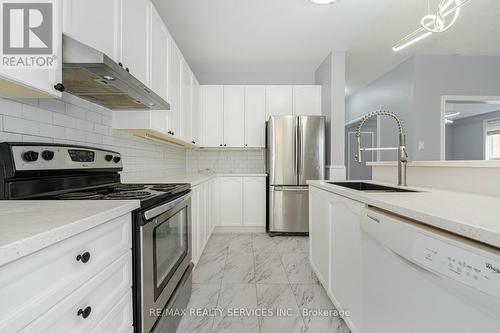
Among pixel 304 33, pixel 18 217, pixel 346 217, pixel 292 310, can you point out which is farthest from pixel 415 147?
pixel 18 217

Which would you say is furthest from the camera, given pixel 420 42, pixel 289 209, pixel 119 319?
pixel 289 209

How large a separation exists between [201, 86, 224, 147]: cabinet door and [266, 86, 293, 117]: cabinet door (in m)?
0.75

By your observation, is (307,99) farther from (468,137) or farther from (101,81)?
(468,137)

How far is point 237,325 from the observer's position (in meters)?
1.47

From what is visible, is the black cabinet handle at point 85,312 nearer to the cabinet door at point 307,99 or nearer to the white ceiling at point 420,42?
the white ceiling at point 420,42

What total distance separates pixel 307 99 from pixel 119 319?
137 inches

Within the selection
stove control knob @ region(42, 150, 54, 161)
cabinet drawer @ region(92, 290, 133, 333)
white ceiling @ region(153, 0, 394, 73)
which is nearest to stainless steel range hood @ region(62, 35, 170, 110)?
stove control knob @ region(42, 150, 54, 161)

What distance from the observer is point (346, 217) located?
1.29m

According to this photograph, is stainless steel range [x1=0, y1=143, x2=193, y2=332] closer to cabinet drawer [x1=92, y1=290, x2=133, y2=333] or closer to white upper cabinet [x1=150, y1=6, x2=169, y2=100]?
cabinet drawer [x1=92, y1=290, x2=133, y2=333]

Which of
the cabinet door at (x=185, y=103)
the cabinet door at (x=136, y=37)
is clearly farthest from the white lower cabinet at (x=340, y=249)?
the cabinet door at (x=185, y=103)

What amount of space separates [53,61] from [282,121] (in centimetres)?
259

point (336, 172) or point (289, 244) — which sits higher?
point (336, 172)

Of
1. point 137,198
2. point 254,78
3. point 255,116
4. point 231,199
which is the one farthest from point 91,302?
point 254,78

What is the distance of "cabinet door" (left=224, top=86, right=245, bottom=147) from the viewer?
357 centimetres
